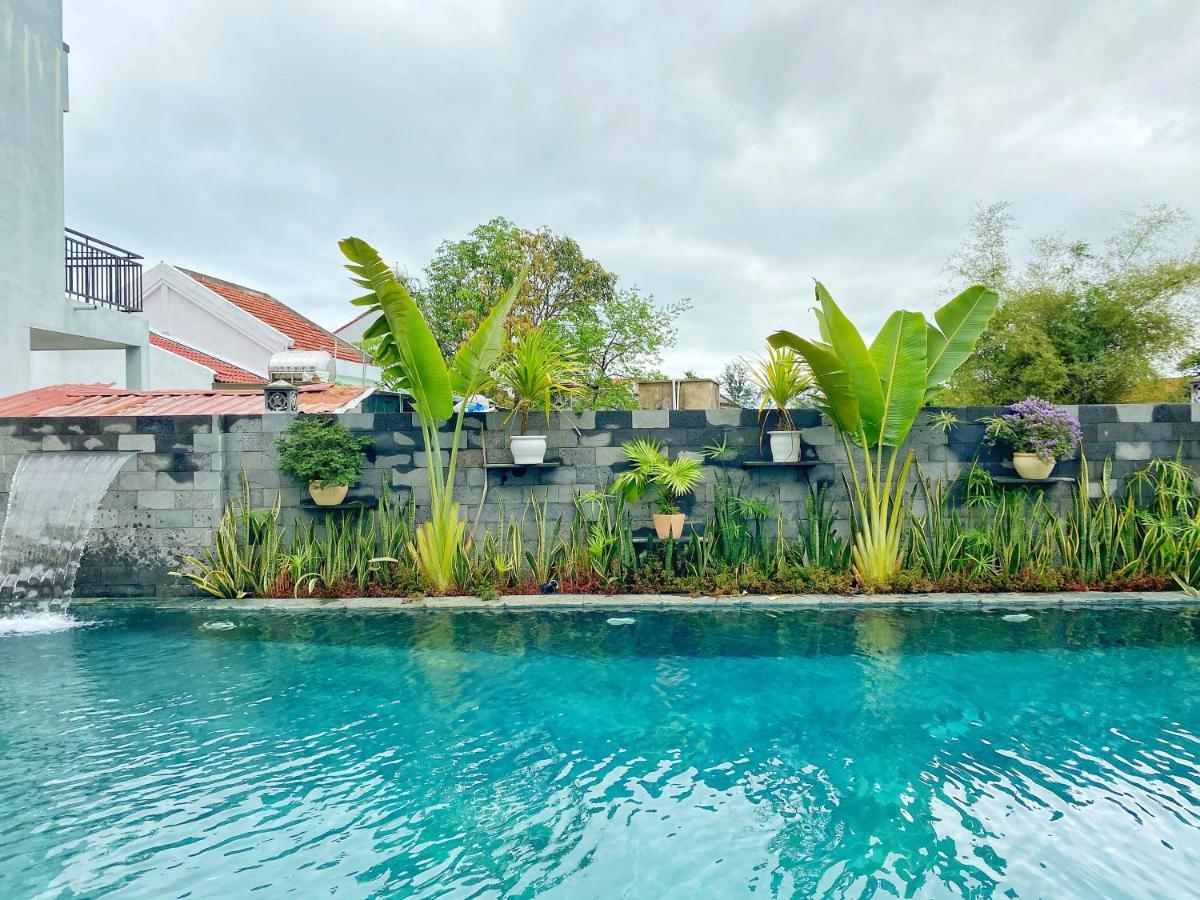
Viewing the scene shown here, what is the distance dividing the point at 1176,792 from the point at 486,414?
5.85 meters

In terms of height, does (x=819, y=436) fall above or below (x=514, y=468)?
above

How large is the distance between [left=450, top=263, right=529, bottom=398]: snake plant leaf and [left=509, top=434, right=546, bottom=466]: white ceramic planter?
647 millimetres

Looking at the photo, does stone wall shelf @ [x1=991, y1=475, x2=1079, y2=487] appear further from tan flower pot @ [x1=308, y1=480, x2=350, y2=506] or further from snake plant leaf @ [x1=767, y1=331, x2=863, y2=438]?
tan flower pot @ [x1=308, y1=480, x2=350, y2=506]

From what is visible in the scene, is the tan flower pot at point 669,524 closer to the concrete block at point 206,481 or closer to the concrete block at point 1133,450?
the concrete block at point 206,481

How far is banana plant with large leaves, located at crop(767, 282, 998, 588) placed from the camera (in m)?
6.31

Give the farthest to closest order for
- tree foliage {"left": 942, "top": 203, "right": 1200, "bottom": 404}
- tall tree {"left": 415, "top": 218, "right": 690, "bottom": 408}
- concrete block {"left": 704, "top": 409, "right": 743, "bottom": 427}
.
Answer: tall tree {"left": 415, "top": 218, "right": 690, "bottom": 408}
tree foliage {"left": 942, "top": 203, "right": 1200, "bottom": 404}
concrete block {"left": 704, "top": 409, "right": 743, "bottom": 427}

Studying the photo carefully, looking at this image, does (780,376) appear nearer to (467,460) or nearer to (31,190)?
(467,460)

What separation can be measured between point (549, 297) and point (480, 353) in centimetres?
1366

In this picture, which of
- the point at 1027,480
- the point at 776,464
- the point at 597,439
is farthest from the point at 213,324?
the point at 1027,480

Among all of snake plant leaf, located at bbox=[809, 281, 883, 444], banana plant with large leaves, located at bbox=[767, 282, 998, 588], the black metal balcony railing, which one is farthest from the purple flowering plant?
the black metal balcony railing

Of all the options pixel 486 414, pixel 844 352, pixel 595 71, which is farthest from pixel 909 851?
pixel 595 71

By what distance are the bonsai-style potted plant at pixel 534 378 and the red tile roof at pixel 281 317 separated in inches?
485

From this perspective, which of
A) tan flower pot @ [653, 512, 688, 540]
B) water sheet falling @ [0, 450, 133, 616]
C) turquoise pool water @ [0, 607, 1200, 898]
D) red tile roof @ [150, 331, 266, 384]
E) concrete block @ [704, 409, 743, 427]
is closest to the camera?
turquoise pool water @ [0, 607, 1200, 898]

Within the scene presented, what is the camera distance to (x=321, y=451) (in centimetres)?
686
